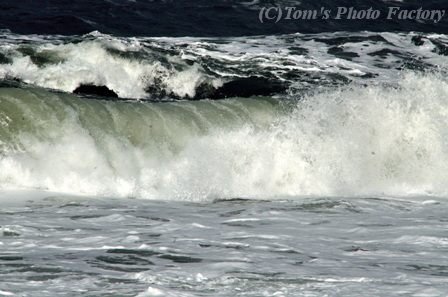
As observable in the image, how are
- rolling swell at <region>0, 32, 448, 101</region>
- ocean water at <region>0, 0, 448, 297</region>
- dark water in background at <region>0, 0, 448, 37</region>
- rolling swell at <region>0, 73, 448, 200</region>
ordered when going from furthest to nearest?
dark water in background at <region>0, 0, 448, 37</region>
rolling swell at <region>0, 32, 448, 101</region>
rolling swell at <region>0, 73, 448, 200</region>
ocean water at <region>0, 0, 448, 297</region>

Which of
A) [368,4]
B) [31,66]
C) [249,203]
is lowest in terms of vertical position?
[249,203]

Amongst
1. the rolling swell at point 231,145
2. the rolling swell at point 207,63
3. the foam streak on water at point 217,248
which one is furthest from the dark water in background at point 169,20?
the foam streak on water at point 217,248

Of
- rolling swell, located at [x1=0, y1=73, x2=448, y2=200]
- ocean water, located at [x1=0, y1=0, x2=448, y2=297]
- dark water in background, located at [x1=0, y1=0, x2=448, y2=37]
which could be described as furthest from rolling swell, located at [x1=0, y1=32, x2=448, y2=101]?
rolling swell, located at [x1=0, y1=73, x2=448, y2=200]

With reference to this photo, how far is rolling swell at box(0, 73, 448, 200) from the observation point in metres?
6.26

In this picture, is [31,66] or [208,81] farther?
[208,81]

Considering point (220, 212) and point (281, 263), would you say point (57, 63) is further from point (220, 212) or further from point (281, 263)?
point (281, 263)

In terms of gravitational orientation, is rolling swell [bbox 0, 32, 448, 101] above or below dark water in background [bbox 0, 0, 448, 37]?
below

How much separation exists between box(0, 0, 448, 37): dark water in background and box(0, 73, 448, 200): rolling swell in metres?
8.23

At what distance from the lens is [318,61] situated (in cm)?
1361

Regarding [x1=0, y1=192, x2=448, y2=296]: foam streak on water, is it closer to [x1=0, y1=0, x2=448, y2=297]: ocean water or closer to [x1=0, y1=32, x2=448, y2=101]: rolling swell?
[x1=0, y1=0, x2=448, y2=297]: ocean water

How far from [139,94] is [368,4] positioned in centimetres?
1449

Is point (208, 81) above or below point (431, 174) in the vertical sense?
above

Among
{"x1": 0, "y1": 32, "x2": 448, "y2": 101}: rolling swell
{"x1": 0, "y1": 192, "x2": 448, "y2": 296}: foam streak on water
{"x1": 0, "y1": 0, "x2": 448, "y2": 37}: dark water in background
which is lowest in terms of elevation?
{"x1": 0, "y1": 192, "x2": 448, "y2": 296}: foam streak on water

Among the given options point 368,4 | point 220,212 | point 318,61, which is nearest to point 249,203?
point 220,212
